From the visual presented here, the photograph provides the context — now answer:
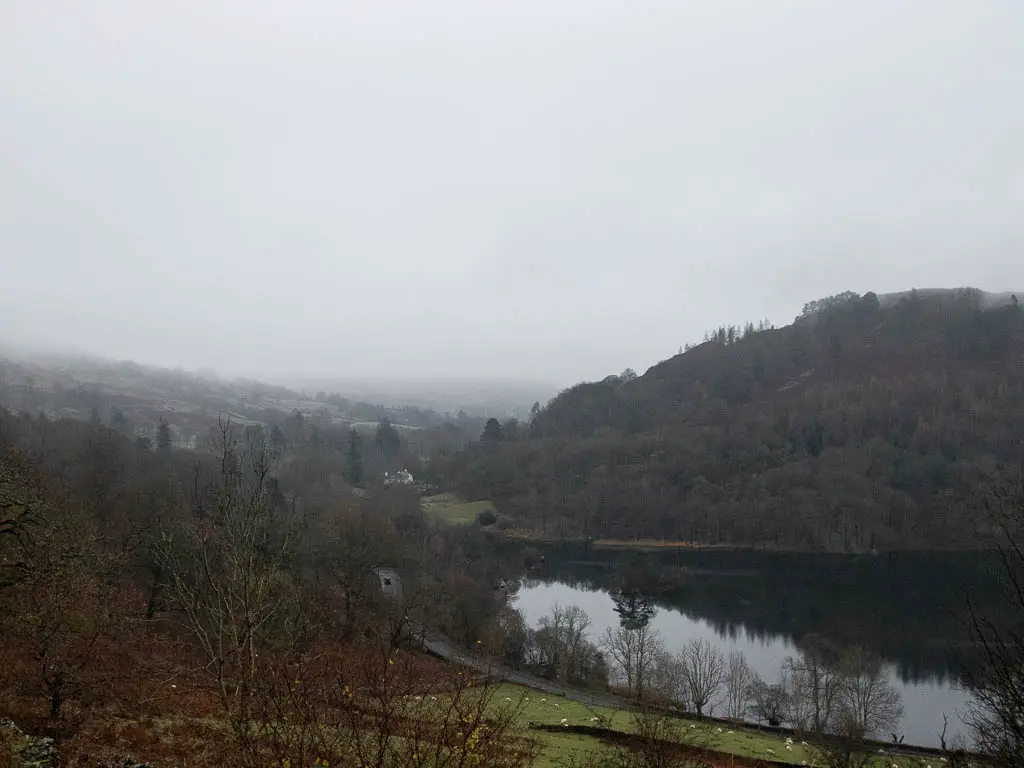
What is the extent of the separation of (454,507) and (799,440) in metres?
54.8

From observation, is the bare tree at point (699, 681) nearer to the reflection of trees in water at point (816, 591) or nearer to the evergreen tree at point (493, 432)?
the reflection of trees in water at point (816, 591)

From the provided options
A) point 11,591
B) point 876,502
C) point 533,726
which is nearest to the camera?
point 11,591

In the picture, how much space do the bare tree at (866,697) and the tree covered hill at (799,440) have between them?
31.1 meters

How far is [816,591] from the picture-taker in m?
51.7

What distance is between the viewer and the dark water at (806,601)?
1378 inches

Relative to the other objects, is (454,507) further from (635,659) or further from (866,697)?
(866,697)

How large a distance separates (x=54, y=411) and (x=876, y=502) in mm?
124524

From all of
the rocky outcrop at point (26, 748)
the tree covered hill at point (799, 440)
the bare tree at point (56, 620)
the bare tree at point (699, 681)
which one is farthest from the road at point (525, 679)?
the tree covered hill at point (799, 440)

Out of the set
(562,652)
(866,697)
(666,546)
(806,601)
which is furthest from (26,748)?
(666,546)

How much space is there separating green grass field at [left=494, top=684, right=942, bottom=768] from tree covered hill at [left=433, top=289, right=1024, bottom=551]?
132 ft

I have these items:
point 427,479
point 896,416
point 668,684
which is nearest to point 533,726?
point 668,684

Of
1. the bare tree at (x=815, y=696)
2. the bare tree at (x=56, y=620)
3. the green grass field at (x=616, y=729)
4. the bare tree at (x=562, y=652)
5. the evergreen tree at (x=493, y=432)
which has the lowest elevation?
the bare tree at (x=562, y=652)

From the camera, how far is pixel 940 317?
135500 millimetres

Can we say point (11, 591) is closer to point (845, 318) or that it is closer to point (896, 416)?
point (896, 416)
